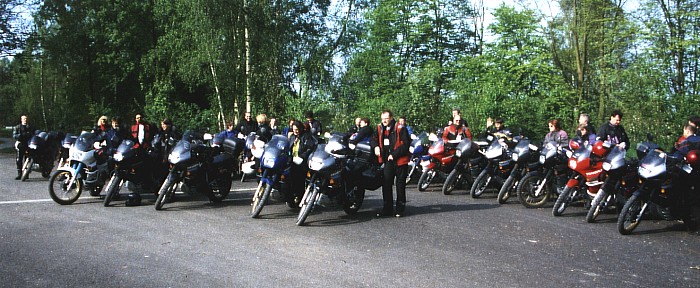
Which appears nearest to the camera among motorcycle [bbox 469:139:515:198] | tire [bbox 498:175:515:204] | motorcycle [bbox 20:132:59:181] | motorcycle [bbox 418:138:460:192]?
tire [bbox 498:175:515:204]

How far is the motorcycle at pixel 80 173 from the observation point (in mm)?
10648

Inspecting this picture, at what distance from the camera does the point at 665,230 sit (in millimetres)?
8734

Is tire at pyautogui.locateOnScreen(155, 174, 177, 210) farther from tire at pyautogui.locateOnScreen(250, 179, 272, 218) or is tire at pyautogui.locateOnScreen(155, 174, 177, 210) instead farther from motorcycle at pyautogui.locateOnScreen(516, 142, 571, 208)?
motorcycle at pyautogui.locateOnScreen(516, 142, 571, 208)

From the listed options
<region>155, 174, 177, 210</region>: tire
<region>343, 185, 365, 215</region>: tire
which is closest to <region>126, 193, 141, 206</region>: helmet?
<region>155, 174, 177, 210</region>: tire

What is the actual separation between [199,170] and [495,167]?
224 inches

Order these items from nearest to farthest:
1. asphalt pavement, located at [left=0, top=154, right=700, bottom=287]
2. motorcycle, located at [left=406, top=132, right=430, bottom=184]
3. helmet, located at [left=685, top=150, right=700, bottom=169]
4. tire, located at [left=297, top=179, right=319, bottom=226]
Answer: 1. asphalt pavement, located at [left=0, top=154, right=700, bottom=287]
2. helmet, located at [left=685, top=150, right=700, bottom=169]
3. tire, located at [left=297, top=179, right=319, bottom=226]
4. motorcycle, located at [left=406, top=132, right=430, bottom=184]

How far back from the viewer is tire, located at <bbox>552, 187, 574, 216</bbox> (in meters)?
9.73

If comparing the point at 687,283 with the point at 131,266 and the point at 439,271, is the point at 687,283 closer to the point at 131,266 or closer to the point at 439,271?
the point at 439,271

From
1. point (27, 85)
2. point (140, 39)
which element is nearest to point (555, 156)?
point (140, 39)

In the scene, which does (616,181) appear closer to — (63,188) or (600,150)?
(600,150)

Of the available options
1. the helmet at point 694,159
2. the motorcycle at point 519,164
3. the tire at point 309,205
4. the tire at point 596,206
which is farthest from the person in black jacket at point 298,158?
the helmet at point 694,159

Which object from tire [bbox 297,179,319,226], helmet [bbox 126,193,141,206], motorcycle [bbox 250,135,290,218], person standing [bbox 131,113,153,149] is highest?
person standing [bbox 131,113,153,149]

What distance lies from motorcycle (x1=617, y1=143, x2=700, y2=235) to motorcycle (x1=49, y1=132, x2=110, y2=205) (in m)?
8.83

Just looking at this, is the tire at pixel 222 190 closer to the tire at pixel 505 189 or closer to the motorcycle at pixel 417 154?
the motorcycle at pixel 417 154
